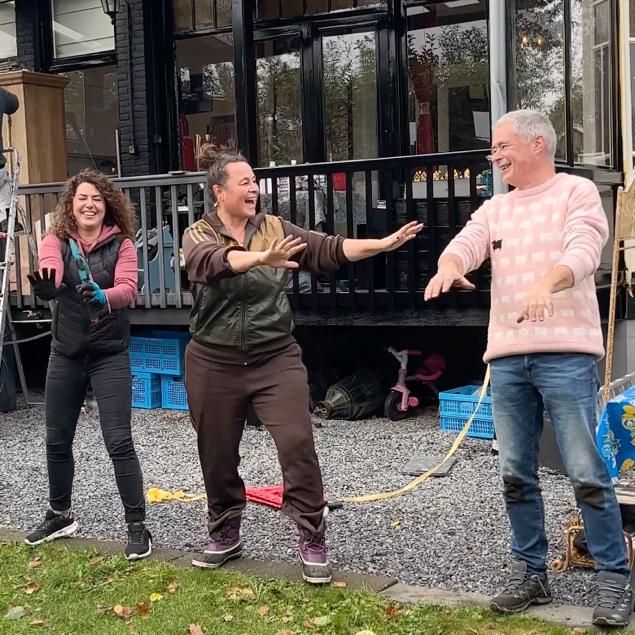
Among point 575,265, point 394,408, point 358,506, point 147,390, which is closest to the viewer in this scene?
point 575,265

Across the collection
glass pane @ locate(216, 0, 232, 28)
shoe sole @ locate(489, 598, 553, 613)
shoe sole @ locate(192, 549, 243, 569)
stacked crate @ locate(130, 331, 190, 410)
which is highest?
glass pane @ locate(216, 0, 232, 28)

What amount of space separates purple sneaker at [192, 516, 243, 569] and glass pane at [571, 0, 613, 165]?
14.8ft

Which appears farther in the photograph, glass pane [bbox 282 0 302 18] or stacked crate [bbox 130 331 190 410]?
glass pane [bbox 282 0 302 18]

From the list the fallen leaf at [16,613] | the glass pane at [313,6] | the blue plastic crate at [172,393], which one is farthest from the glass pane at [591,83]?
the fallen leaf at [16,613]

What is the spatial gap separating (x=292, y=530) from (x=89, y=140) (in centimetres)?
796

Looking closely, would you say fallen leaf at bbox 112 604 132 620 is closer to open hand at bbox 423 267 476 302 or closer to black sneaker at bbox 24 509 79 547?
black sneaker at bbox 24 509 79 547

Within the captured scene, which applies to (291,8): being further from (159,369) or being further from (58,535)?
(58,535)

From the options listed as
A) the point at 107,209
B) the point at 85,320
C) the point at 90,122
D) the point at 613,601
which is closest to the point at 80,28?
the point at 90,122

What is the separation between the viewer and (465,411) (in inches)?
285

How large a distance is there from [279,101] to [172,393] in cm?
354

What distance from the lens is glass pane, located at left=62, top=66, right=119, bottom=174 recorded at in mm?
11586

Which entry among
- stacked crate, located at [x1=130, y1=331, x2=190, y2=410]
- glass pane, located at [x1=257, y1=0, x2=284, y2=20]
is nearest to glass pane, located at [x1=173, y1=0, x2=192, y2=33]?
glass pane, located at [x1=257, y1=0, x2=284, y2=20]

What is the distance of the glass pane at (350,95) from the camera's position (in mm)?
9820

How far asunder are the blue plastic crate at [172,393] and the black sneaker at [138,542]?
4.05m
